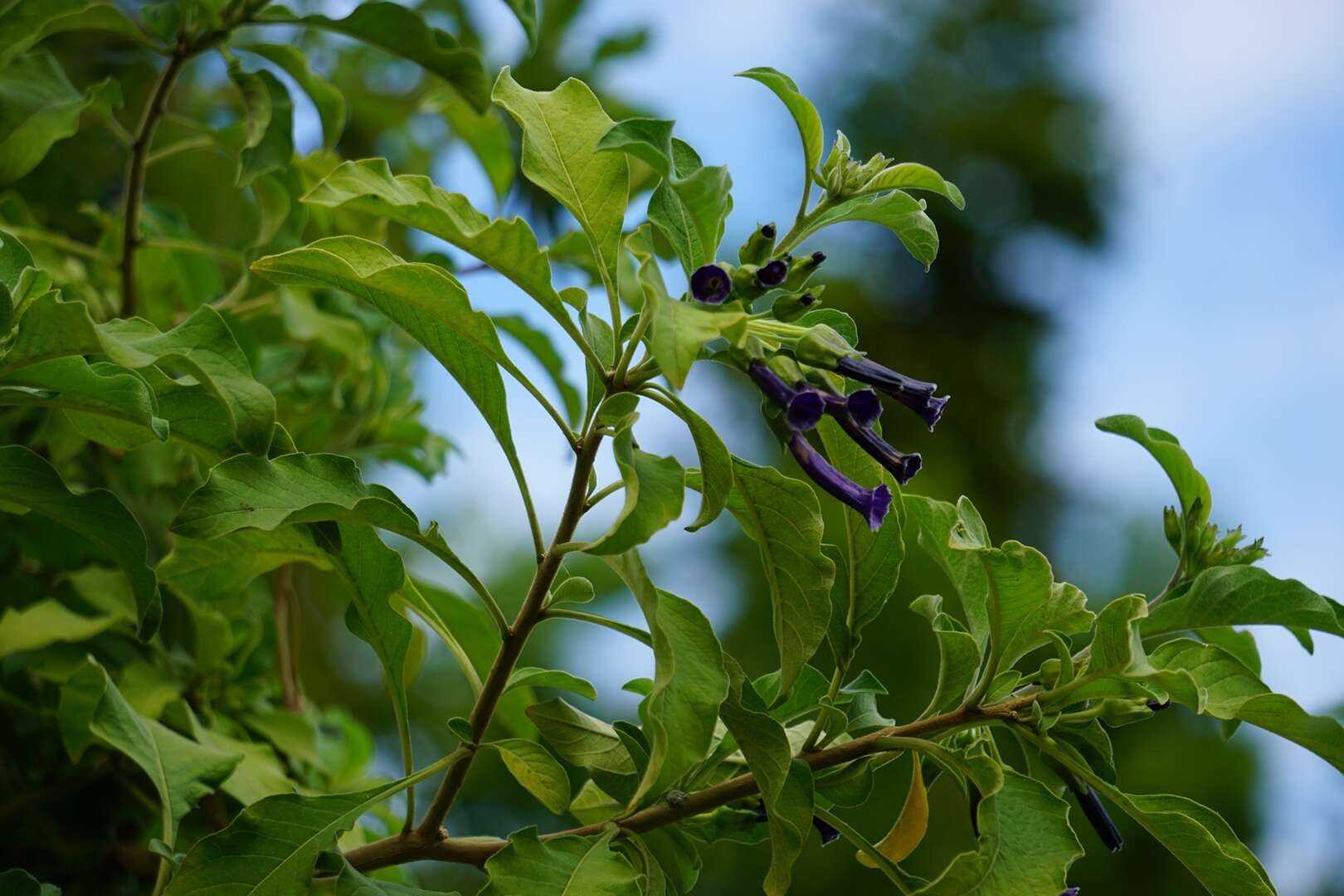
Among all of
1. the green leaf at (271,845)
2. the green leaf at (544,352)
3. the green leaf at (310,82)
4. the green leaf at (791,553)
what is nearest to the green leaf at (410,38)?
the green leaf at (310,82)

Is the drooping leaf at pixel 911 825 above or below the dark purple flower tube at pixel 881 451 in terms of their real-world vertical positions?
below

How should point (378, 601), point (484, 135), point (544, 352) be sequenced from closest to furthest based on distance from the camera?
point (378, 601)
point (544, 352)
point (484, 135)

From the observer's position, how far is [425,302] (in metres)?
1.04

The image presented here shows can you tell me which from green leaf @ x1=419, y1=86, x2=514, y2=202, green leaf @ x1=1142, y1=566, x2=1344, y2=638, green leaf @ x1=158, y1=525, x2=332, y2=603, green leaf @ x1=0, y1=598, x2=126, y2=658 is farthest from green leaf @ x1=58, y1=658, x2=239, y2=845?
green leaf @ x1=419, y1=86, x2=514, y2=202

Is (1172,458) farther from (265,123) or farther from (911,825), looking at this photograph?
(265,123)

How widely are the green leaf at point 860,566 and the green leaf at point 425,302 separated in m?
0.31

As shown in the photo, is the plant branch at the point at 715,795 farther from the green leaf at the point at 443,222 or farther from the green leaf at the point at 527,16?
the green leaf at the point at 527,16

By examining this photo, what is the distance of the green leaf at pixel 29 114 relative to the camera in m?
1.63

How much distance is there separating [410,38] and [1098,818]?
4.46ft

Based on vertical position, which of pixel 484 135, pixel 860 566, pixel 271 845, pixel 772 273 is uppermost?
pixel 484 135

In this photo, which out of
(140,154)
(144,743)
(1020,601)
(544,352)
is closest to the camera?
(1020,601)

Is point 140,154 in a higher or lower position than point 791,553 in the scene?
higher

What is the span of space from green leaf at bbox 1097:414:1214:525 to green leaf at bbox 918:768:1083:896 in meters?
0.39

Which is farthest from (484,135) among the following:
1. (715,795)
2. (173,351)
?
(715,795)
